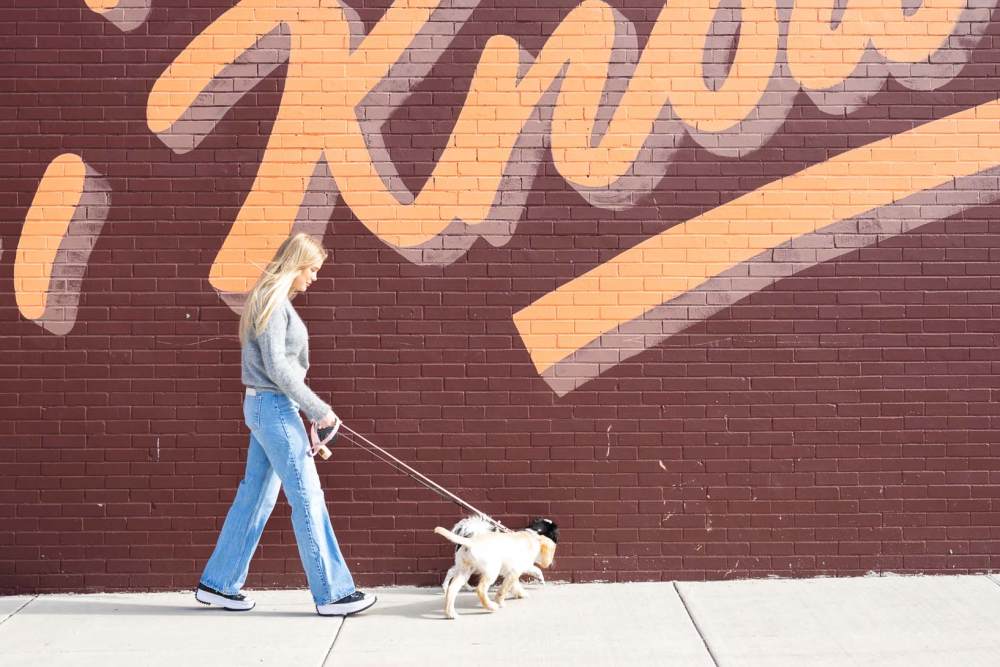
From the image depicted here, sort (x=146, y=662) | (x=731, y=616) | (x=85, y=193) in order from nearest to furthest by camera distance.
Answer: (x=146, y=662)
(x=731, y=616)
(x=85, y=193)

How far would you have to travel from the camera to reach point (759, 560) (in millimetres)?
5883

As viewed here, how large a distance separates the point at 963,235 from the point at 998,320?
50 centimetres

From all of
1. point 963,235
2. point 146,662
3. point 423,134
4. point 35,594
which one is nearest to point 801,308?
point 963,235

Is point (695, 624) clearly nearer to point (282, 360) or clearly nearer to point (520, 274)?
point (520, 274)

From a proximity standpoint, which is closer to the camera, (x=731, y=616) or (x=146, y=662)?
(x=146, y=662)

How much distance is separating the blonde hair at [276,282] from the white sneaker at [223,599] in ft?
4.19

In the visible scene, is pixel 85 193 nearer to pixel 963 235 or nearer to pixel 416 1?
pixel 416 1

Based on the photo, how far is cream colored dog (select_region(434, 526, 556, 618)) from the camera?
17.1 feet

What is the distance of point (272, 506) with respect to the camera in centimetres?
543

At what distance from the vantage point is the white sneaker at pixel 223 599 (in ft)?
17.8

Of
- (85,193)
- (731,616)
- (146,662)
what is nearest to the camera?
(146,662)

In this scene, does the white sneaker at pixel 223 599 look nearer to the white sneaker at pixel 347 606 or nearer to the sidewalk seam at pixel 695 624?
the white sneaker at pixel 347 606

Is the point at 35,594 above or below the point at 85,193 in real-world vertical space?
below

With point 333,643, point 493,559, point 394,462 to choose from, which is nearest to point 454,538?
point 493,559
